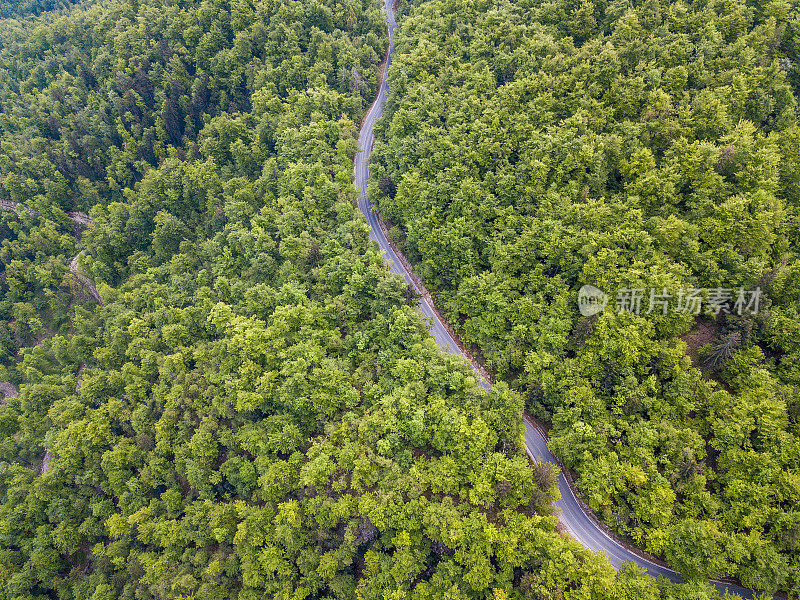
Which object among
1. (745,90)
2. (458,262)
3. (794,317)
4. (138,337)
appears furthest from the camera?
(138,337)

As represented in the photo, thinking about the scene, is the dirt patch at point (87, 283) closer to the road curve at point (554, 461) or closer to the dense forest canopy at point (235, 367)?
the dense forest canopy at point (235, 367)

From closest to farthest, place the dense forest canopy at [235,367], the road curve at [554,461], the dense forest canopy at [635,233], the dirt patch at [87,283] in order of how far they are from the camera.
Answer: the dense forest canopy at [635,233] < the road curve at [554,461] < the dense forest canopy at [235,367] < the dirt patch at [87,283]

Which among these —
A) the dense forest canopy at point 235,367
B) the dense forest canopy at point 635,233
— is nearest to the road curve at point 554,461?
the dense forest canopy at point 635,233

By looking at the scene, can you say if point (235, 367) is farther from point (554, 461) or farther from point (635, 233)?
point (635, 233)

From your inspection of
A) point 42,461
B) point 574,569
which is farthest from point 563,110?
point 42,461

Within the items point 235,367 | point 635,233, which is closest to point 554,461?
point 635,233

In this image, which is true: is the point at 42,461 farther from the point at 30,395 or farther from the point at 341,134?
the point at 341,134
